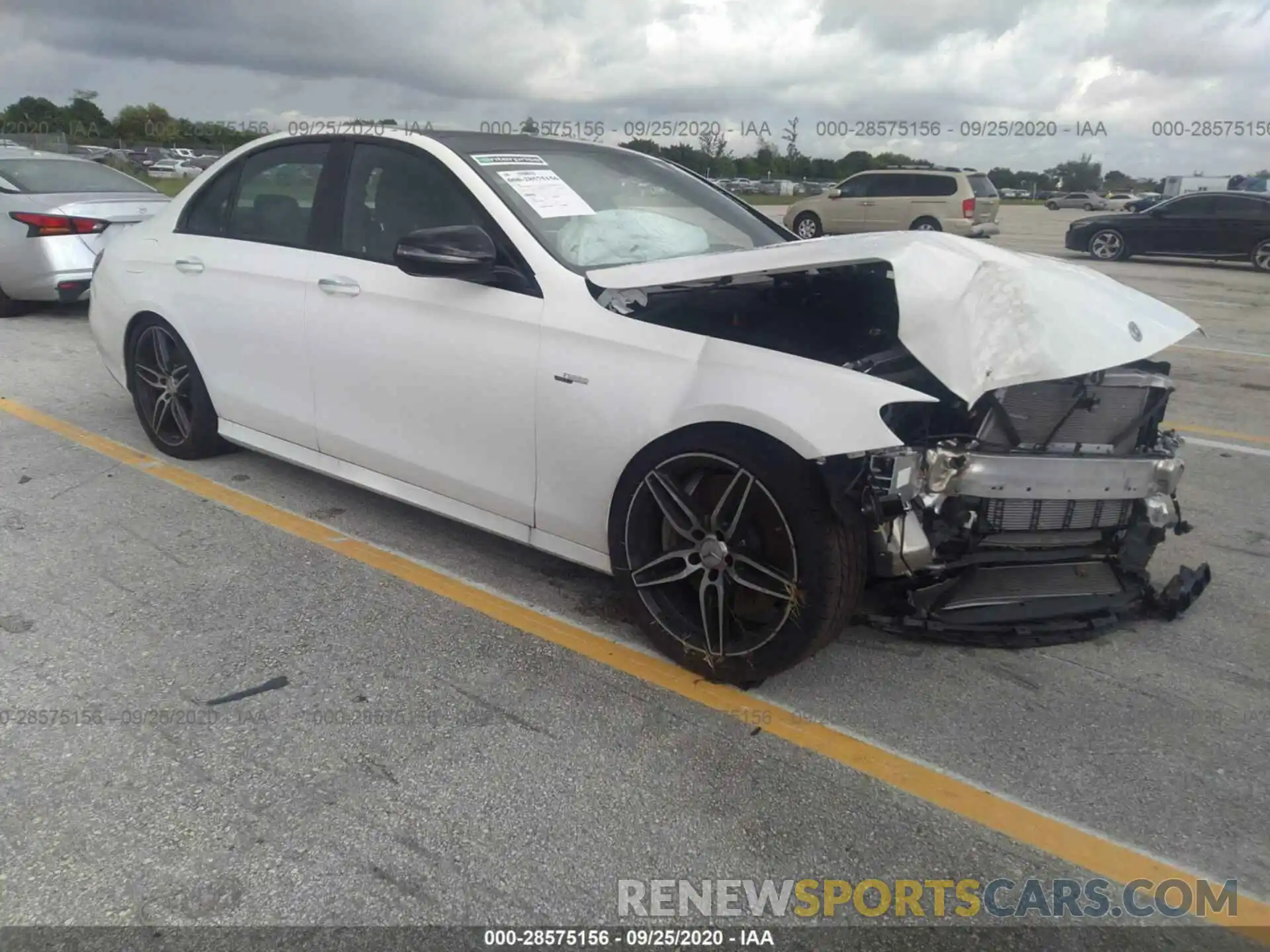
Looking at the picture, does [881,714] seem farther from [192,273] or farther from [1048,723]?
[192,273]

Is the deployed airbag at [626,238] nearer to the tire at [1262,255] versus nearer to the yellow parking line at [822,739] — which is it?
the yellow parking line at [822,739]

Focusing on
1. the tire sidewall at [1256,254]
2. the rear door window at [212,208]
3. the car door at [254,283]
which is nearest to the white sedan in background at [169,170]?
the tire sidewall at [1256,254]

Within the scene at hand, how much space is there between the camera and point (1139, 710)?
297cm

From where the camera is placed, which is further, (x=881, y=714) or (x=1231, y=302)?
(x=1231, y=302)

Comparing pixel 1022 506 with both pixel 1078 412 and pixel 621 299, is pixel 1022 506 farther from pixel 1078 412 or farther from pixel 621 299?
pixel 621 299

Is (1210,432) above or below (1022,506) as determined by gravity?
below

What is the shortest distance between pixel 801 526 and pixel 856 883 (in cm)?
95

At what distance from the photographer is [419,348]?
3.59 meters

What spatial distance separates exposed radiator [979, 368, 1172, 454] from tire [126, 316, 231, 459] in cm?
370

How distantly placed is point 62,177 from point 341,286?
7192 mm

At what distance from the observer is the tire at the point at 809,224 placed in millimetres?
21783

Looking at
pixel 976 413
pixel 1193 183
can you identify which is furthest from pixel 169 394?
pixel 1193 183

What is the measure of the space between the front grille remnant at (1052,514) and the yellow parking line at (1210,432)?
336cm

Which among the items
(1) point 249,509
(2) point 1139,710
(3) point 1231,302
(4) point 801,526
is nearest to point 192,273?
(1) point 249,509
